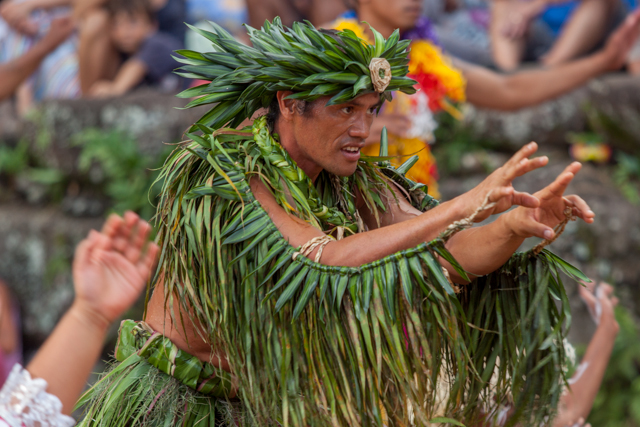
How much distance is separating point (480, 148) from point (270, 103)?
3.63 m

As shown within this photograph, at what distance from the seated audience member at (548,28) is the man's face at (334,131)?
3.55 m

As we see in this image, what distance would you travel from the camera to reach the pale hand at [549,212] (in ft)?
4.31

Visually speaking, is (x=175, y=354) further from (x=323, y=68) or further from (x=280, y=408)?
(x=323, y=68)

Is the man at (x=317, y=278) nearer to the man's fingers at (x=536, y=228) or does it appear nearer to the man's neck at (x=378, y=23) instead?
the man's fingers at (x=536, y=228)

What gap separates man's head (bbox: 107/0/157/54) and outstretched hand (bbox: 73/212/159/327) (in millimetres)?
4082

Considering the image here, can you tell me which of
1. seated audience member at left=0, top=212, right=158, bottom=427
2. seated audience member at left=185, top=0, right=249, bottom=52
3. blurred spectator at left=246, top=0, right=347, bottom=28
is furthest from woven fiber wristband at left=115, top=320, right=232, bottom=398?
seated audience member at left=185, top=0, right=249, bottom=52

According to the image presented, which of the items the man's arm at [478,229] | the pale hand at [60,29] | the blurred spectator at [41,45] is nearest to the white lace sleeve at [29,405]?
the man's arm at [478,229]

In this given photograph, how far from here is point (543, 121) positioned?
5008 mm

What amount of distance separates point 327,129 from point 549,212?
1.80 ft

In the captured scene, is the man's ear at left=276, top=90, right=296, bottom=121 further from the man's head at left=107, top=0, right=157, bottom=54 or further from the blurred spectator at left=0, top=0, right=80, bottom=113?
the blurred spectator at left=0, top=0, right=80, bottom=113

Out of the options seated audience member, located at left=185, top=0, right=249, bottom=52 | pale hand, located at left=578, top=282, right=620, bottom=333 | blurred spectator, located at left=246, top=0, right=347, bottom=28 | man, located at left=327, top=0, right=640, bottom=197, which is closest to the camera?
pale hand, located at left=578, top=282, right=620, bottom=333

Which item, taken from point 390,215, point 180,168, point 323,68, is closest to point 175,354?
point 180,168

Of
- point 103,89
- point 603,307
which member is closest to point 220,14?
point 103,89

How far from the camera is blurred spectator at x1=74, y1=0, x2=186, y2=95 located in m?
5.07
